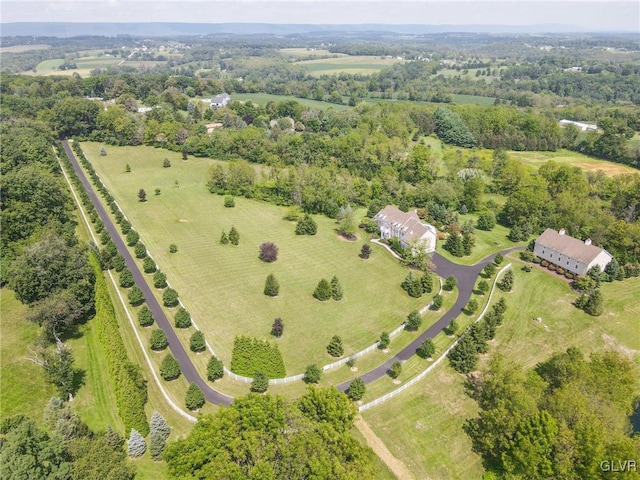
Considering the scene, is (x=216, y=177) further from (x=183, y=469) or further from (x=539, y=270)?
(x=183, y=469)

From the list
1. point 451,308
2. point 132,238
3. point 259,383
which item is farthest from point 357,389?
point 132,238

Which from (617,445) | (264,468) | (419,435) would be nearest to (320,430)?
(264,468)

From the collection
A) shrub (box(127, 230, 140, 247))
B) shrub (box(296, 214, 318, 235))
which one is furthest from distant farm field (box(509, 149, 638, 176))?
shrub (box(127, 230, 140, 247))

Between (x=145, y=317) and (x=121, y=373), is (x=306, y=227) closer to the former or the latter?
(x=145, y=317)

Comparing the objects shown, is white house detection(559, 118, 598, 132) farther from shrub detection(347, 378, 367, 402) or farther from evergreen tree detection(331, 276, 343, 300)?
shrub detection(347, 378, 367, 402)

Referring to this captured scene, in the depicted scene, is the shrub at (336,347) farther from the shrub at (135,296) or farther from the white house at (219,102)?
the white house at (219,102)

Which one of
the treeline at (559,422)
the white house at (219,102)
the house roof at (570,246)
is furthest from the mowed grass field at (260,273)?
the white house at (219,102)

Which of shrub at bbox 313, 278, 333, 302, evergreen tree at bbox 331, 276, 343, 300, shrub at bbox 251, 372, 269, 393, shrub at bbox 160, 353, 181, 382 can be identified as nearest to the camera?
shrub at bbox 251, 372, 269, 393
